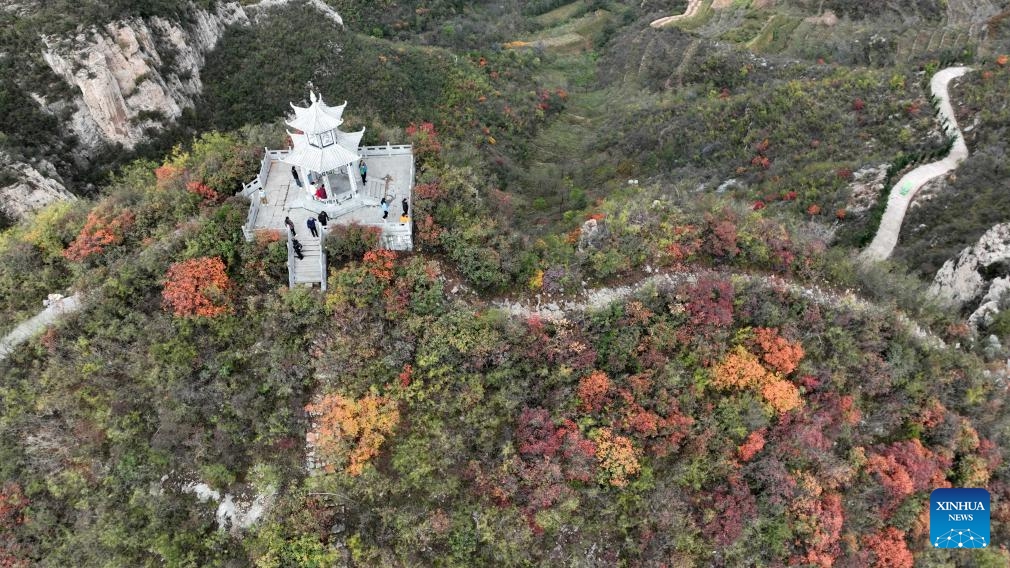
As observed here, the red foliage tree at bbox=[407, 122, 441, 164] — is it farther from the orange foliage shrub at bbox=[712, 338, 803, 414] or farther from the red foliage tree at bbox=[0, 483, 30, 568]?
the red foliage tree at bbox=[0, 483, 30, 568]

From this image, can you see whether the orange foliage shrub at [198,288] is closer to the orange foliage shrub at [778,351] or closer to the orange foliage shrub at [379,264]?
the orange foliage shrub at [379,264]

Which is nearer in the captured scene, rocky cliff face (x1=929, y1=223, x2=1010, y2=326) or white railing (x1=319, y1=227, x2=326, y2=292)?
white railing (x1=319, y1=227, x2=326, y2=292)

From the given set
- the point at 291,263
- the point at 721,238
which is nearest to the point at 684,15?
the point at 721,238

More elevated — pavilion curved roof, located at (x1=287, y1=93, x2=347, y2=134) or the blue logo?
pavilion curved roof, located at (x1=287, y1=93, x2=347, y2=134)

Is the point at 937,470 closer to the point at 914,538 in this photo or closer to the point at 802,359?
the point at 914,538

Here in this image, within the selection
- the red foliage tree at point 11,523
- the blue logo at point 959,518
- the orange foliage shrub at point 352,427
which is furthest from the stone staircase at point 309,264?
the blue logo at point 959,518

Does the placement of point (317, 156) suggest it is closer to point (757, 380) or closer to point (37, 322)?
point (37, 322)

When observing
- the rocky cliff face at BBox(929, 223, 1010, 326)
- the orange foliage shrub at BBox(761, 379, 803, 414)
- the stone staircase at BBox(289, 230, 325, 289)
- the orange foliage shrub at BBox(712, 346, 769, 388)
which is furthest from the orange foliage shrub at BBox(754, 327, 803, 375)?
the stone staircase at BBox(289, 230, 325, 289)
